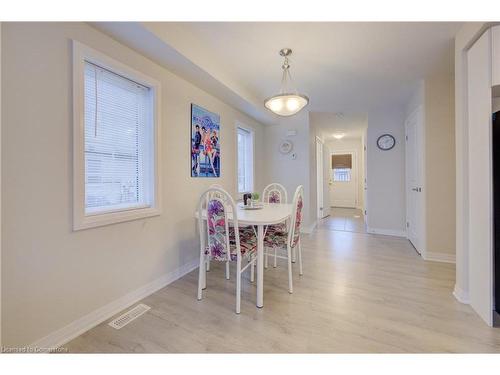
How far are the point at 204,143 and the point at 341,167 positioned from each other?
674cm

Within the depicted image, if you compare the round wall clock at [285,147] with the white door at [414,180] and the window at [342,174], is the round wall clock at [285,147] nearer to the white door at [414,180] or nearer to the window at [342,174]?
the white door at [414,180]

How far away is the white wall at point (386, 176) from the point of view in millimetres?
4293

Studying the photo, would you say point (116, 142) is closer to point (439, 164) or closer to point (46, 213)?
point (46, 213)

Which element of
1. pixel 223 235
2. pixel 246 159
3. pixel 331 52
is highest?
pixel 331 52

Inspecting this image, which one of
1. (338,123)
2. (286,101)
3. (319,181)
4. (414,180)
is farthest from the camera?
(319,181)

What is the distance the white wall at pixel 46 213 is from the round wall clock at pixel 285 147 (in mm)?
3133

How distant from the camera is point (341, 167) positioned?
8438 mm

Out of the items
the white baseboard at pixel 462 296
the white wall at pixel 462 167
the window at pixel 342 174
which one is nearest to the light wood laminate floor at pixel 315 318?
the white baseboard at pixel 462 296

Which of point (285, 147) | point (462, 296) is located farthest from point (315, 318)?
point (285, 147)

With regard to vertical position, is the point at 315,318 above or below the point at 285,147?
below

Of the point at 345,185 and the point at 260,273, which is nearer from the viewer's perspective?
the point at 260,273

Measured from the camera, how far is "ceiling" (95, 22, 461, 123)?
200 centimetres
